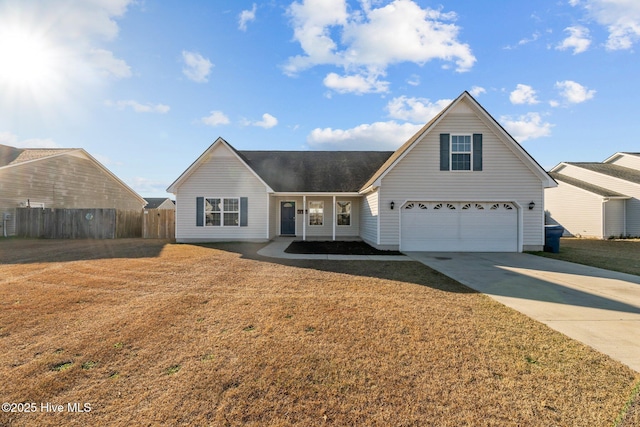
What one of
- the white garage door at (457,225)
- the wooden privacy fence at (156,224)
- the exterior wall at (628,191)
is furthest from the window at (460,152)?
the exterior wall at (628,191)

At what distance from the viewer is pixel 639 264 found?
31.9ft

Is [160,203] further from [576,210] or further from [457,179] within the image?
[576,210]

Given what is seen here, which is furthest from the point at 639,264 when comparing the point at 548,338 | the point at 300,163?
the point at 300,163

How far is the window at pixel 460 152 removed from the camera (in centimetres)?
1238

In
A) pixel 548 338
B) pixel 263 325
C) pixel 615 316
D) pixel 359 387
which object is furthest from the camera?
pixel 615 316

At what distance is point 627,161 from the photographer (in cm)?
2505

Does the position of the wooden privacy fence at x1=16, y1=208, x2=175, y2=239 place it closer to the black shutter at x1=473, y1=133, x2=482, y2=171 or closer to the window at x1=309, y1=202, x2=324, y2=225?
the window at x1=309, y1=202, x2=324, y2=225

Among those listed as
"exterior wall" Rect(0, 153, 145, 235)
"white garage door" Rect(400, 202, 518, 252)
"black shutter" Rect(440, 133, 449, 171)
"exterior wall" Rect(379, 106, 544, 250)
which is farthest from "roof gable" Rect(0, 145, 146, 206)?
"black shutter" Rect(440, 133, 449, 171)

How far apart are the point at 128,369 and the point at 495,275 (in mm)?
8553

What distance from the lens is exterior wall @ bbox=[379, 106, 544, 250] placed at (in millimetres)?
12297

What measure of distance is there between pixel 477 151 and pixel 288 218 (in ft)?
35.8

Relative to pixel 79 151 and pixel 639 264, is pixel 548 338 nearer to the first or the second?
pixel 639 264

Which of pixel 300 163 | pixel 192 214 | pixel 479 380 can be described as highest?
pixel 300 163

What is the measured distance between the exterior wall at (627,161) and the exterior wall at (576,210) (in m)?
9.03
